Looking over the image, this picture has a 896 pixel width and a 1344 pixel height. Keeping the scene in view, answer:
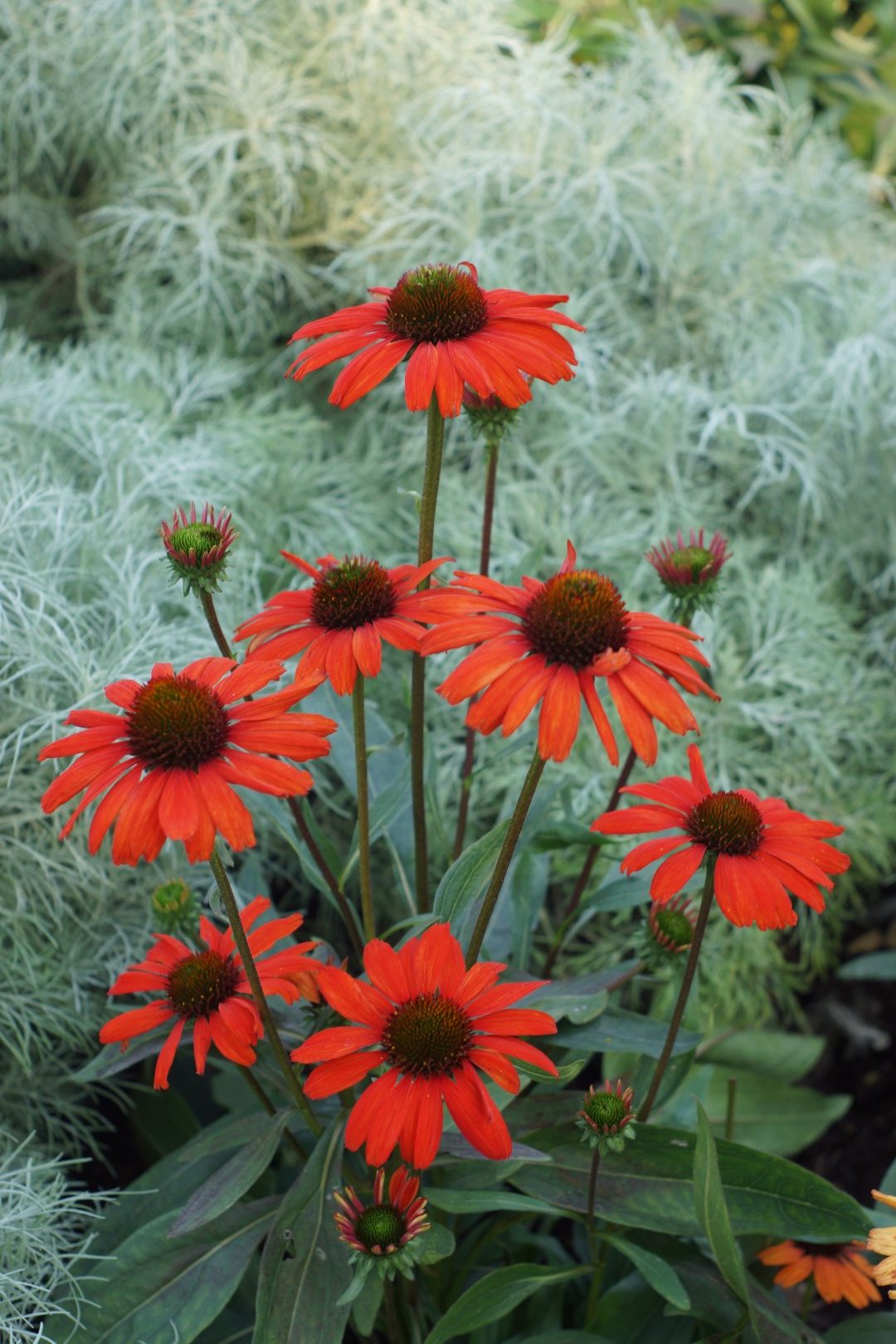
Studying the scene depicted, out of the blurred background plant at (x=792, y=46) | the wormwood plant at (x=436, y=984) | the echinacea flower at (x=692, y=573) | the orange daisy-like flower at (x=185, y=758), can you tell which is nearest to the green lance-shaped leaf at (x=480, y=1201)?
the wormwood plant at (x=436, y=984)

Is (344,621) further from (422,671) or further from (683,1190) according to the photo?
(683,1190)

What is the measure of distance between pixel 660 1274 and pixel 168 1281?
0.30 m

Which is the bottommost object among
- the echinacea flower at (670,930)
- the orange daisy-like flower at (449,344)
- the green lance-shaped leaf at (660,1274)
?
the green lance-shaped leaf at (660,1274)

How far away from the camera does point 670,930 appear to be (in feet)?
2.43

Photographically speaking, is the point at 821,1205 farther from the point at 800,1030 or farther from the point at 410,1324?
the point at 800,1030

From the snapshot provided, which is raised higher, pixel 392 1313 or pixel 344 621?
pixel 344 621

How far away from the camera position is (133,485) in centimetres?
119

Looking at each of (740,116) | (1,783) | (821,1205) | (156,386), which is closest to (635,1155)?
(821,1205)

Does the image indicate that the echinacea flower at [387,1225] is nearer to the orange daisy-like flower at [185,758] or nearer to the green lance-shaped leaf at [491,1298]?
the green lance-shaped leaf at [491,1298]

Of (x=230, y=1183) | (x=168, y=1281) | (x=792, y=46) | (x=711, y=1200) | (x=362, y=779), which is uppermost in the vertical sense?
(x=792, y=46)

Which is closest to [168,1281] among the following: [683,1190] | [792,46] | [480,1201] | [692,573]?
[480,1201]

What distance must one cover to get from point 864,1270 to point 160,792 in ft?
2.02

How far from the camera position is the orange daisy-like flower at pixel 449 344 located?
58 centimetres

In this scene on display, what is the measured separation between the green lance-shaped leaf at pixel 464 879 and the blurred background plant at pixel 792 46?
5.68ft
